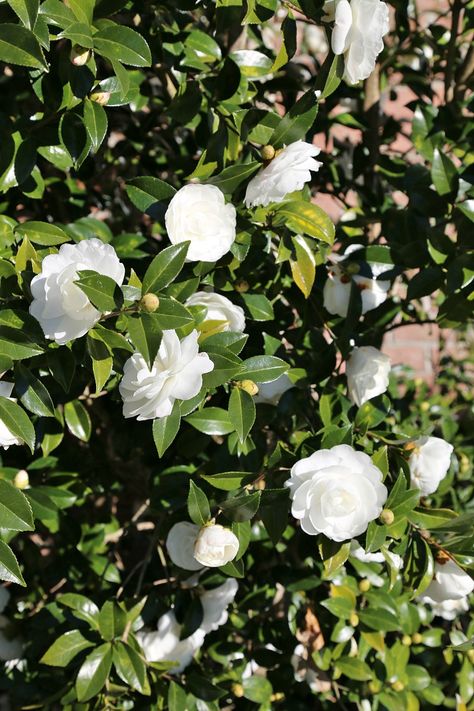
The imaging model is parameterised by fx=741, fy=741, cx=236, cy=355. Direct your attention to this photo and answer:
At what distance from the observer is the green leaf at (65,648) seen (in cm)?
110

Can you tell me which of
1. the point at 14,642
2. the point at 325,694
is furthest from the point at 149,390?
the point at 325,694

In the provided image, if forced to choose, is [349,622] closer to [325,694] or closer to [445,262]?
[325,694]

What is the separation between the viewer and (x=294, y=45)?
3.15 feet

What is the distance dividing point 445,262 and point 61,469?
0.74m

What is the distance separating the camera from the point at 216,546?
917mm

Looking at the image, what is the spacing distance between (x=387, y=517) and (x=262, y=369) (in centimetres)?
24

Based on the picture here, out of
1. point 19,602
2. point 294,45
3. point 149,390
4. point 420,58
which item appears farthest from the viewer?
point 420,58

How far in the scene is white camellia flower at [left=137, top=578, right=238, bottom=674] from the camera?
46.5 inches

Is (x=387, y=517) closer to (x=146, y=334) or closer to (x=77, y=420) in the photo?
(x=146, y=334)

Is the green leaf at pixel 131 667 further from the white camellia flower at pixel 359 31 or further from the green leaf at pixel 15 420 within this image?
the white camellia flower at pixel 359 31

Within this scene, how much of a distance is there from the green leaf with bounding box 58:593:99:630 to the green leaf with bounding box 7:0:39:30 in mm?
819

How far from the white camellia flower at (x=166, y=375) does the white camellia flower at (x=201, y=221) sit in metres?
0.14

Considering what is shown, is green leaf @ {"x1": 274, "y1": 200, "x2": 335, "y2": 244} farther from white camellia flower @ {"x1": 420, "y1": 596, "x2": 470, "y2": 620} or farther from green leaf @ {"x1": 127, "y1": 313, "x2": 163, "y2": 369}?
white camellia flower @ {"x1": 420, "y1": 596, "x2": 470, "y2": 620}

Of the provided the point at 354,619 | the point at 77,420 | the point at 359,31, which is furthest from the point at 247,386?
the point at 354,619
